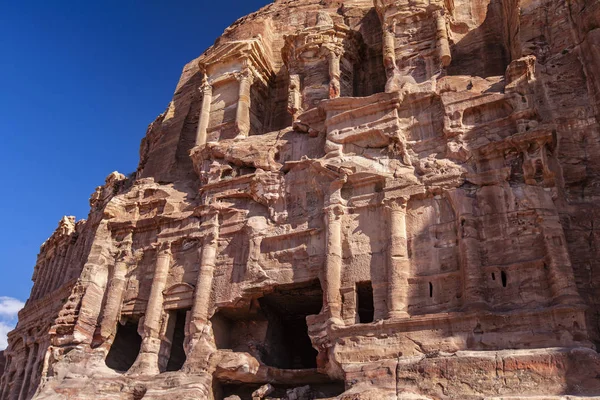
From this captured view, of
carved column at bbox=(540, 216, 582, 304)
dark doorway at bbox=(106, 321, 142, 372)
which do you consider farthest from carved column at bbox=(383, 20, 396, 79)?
dark doorway at bbox=(106, 321, 142, 372)

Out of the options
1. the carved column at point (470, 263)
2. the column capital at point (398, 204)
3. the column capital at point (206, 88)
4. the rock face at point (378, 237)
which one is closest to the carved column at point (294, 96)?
the rock face at point (378, 237)

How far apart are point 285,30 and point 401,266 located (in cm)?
1613

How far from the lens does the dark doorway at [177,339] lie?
17.4m

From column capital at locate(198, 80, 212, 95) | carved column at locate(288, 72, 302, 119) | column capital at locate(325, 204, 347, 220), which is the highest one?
column capital at locate(198, 80, 212, 95)

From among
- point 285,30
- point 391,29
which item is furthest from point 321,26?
point 285,30

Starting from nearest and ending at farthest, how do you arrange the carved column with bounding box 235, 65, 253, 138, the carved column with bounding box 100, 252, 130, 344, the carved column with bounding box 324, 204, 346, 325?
the carved column with bounding box 324, 204, 346, 325 → the carved column with bounding box 100, 252, 130, 344 → the carved column with bounding box 235, 65, 253, 138

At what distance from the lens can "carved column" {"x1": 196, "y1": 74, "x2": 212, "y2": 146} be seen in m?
22.3

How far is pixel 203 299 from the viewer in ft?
54.9

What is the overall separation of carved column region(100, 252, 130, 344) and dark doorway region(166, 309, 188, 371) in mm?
1872

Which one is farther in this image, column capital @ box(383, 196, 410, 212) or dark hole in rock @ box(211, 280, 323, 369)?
dark hole in rock @ box(211, 280, 323, 369)

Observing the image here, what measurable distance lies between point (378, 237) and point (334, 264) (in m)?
1.34

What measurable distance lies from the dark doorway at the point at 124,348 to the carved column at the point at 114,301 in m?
0.62

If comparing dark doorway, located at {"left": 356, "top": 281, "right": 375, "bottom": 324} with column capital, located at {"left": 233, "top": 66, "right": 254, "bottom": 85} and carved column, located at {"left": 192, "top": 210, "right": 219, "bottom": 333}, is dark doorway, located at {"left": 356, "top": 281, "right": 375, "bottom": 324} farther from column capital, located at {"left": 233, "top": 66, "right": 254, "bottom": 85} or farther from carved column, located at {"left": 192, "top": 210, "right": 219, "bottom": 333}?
column capital, located at {"left": 233, "top": 66, "right": 254, "bottom": 85}

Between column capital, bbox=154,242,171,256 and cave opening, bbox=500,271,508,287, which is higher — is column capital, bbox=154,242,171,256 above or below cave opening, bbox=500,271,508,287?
above
